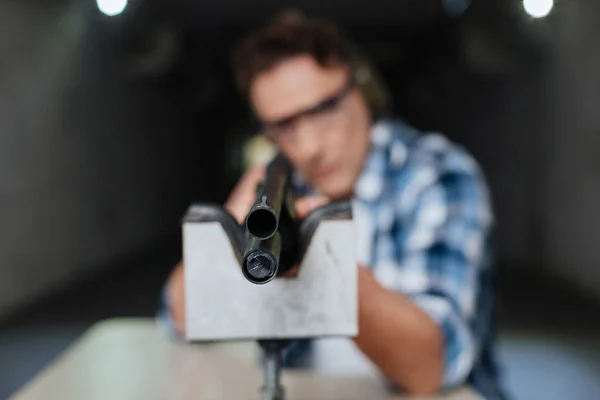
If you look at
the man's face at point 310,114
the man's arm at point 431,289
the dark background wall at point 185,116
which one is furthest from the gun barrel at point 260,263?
the dark background wall at point 185,116

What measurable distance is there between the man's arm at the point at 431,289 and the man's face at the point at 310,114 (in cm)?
15

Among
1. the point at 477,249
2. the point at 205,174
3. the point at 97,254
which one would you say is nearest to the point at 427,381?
the point at 477,249

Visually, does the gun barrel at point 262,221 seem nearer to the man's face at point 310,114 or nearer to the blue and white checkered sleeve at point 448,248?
the blue and white checkered sleeve at point 448,248

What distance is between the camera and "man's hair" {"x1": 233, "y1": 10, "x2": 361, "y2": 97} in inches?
45.8

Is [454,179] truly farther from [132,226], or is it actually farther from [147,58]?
[132,226]

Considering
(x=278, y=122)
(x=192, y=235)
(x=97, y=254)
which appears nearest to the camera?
(x=192, y=235)

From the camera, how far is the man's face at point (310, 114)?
3.75 ft

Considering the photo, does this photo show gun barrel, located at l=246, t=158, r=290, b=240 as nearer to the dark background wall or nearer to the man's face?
the man's face

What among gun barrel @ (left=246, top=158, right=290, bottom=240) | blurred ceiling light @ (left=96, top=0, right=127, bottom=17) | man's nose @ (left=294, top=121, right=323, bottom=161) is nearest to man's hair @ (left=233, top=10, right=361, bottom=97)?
man's nose @ (left=294, top=121, right=323, bottom=161)

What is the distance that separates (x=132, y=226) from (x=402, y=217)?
417 centimetres

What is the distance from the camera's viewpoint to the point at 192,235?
20.0 inches

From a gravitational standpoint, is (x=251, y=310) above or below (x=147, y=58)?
below

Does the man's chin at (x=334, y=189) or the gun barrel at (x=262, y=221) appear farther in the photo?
the man's chin at (x=334, y=189)

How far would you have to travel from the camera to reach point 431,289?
→ 929mm
